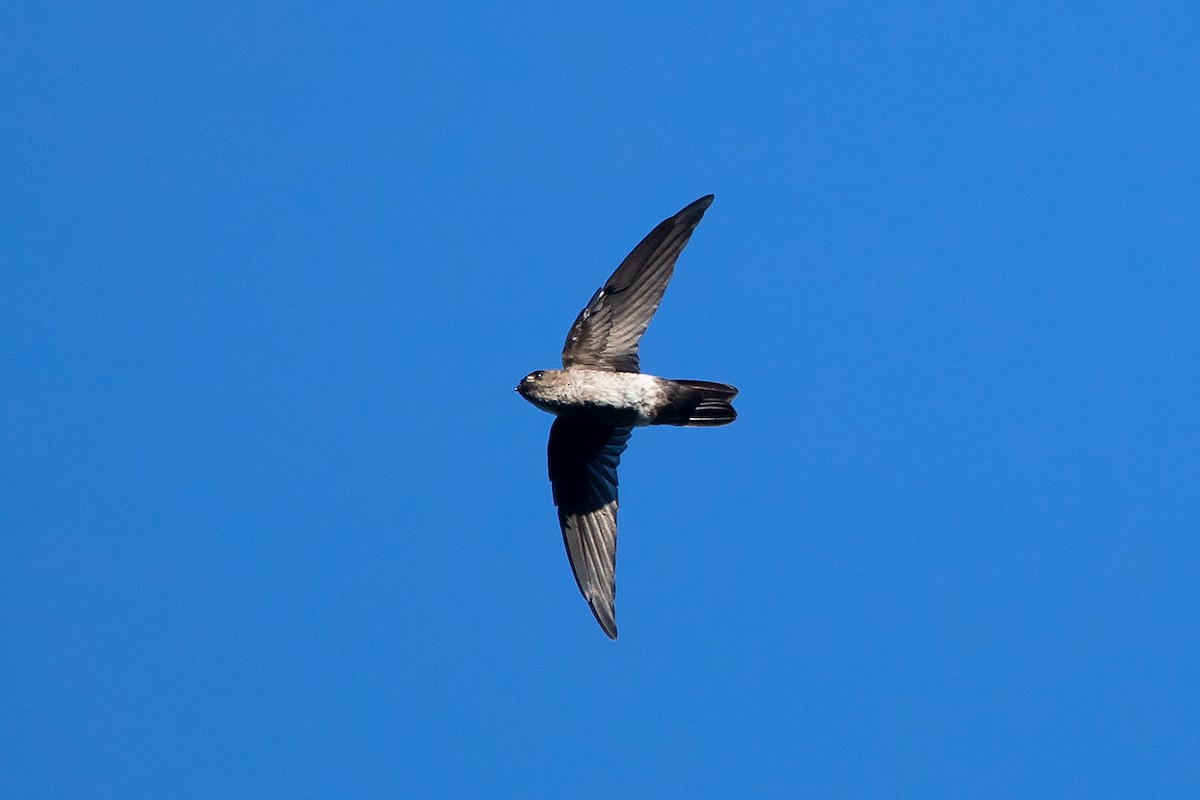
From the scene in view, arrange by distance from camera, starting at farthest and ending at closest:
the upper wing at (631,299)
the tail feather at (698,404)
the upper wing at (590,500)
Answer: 1. the upper wing at (590,500)
2. the upper wing at (631,299)
3. the tail feather at (698,404)

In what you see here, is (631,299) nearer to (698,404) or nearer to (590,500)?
(698,404)

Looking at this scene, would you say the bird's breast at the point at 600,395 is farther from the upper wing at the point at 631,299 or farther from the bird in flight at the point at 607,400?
the upper wing at the point at 631,299

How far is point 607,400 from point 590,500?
0.81 meters

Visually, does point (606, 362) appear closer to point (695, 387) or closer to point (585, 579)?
point (695, 387)

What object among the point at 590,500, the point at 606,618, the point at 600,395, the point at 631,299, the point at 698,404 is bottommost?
the point at 606,618

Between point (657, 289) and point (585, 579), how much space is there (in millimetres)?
1957

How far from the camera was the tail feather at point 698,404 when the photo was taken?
431 inches

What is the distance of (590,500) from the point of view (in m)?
11.5

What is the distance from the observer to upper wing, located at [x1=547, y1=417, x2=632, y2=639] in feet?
37.2

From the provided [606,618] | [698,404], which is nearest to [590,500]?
[606,618]

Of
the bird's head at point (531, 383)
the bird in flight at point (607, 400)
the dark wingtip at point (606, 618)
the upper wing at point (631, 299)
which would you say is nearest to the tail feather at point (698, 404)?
the bird in flight at point (607, 400)

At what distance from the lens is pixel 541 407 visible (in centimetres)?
1105

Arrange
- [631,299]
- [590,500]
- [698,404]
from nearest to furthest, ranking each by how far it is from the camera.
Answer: [698,404] < [631,299] < [590,500]

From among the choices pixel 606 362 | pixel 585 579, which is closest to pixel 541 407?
pixel 606 362
